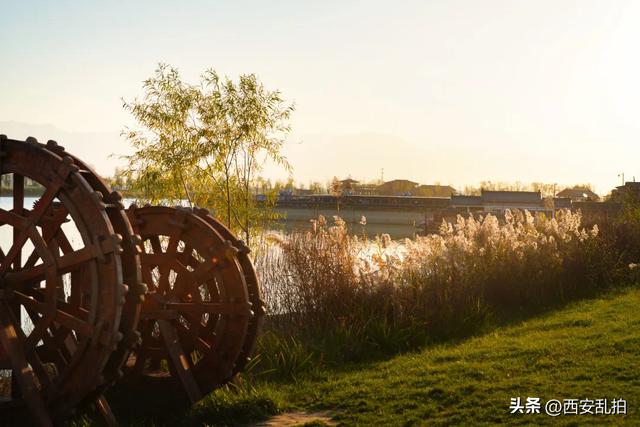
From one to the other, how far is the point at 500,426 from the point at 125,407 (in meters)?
3.43

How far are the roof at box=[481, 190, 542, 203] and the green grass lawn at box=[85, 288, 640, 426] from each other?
6578 centimetres

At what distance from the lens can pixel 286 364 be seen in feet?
27.8

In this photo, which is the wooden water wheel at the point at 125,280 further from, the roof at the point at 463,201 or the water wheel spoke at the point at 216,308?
the roof at the point at 463,201

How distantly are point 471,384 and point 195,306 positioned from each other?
277 cm

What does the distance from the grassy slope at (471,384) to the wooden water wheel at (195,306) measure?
1.13 ft

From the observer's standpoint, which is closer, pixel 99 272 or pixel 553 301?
pixel 99 272

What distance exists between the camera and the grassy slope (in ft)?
22.7

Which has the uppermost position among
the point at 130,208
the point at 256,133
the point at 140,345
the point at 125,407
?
the point at 256,133

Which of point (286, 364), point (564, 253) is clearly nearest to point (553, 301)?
point (564, 253)

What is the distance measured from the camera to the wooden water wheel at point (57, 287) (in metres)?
5.93

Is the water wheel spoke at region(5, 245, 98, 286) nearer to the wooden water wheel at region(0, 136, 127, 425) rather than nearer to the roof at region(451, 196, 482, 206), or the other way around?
the wooden water wheel at region(0, 136, 127, 425)

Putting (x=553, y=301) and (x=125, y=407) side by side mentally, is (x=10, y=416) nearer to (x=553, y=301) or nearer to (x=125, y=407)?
(x=125, y=407)

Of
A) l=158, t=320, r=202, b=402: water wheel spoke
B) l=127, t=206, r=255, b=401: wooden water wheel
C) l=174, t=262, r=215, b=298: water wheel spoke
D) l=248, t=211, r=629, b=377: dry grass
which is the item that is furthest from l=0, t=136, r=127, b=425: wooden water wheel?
l=248, t=211, r=629, b=377: dry grass

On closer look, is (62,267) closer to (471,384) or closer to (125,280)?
(125,280)
